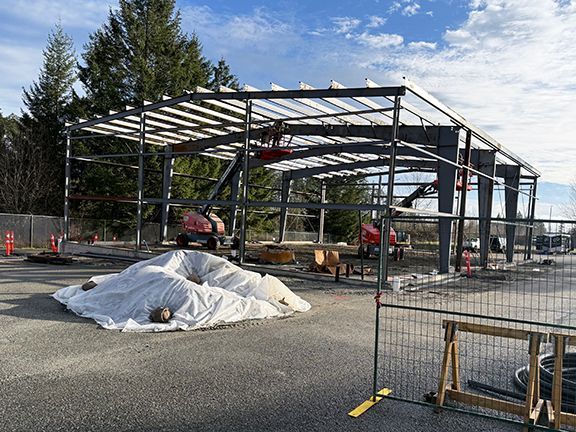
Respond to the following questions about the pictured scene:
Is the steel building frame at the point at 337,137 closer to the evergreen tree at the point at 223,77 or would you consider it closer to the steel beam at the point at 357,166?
the steel beam at the point at 357,166

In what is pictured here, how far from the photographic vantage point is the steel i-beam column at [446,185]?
15.9m

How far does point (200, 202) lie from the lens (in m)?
18.5

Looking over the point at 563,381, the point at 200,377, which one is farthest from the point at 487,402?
the point at 200,377

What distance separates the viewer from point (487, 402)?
4805 millimetres

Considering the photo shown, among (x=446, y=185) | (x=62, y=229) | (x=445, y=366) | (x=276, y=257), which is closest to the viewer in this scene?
(x=445, y=366)

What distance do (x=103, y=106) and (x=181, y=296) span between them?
2585cm

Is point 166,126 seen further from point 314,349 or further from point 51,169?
point 314,349

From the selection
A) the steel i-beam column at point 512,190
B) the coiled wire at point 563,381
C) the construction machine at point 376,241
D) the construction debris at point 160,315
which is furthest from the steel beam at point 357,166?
the coiled wire at point 563,381

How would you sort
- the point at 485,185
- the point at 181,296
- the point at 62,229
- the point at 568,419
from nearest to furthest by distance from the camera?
the point at 568,419, the point at 181,296, the point at 485,185, the point at 62,229

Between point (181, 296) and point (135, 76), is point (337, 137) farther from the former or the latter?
point (135, 76)

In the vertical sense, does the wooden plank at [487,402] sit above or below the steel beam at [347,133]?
below

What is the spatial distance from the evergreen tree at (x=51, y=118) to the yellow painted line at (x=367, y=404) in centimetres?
3070

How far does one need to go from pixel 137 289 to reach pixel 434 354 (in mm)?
5255

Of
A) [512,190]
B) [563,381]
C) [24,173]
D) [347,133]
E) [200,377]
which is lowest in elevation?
[200,377]
